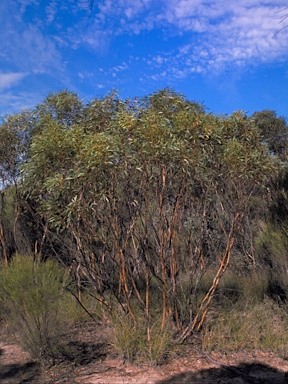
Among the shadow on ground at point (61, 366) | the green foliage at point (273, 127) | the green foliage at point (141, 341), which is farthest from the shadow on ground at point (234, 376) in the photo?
the green foliage at point (273, 127)

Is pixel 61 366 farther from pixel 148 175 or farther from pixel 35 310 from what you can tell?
pixel 148 175

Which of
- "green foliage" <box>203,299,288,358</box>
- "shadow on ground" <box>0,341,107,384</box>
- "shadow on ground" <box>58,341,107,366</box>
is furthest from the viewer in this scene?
"green foliage" <box>203,299,288,358</box>

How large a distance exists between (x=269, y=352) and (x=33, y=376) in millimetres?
3097

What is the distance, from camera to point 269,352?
596cm

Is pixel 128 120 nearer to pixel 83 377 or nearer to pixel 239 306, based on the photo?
pixel 83 377

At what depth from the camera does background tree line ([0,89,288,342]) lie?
5.61 meters

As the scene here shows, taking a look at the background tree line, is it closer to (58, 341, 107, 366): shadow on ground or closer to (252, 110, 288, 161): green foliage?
(58, 341, 107, 366): shadow on ground

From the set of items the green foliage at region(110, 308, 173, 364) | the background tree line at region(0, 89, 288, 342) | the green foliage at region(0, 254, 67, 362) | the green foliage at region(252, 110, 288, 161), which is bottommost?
the green foliage at region(110, 308, 173, 364)

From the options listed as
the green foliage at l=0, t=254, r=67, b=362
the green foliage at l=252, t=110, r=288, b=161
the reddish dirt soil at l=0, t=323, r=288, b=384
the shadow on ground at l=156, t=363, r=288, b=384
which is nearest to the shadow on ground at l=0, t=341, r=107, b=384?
the reddish dirt soil at l=0, t=323, r=288, b=384

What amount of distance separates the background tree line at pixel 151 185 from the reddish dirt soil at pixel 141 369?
50 cm

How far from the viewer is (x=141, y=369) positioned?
538 cm

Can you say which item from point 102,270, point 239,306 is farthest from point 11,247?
point 239,306

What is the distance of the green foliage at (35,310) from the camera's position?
5.70 meters

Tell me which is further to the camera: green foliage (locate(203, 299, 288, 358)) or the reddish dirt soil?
green foliage (locate(203, 299, 288, 358))
